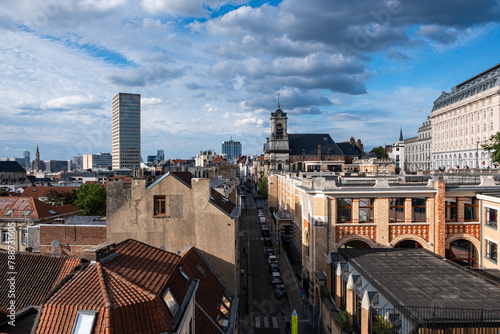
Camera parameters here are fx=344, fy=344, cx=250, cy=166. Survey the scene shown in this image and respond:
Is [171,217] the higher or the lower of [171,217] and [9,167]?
the lower

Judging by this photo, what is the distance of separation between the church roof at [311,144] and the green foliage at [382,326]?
337 feet

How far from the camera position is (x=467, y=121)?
102500 mm

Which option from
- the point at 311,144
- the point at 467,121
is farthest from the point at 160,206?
the point at 467,121

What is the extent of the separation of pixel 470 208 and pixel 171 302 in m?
23.1

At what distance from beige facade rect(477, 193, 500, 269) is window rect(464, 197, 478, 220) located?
1.72 ft

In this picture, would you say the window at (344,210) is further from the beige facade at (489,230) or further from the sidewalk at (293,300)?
the beige facade at (489,230)

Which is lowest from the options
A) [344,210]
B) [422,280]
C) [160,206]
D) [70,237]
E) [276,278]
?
[276,278]

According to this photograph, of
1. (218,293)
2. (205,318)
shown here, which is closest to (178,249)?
(218,293)

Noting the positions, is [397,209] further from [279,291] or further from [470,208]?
[279,291]

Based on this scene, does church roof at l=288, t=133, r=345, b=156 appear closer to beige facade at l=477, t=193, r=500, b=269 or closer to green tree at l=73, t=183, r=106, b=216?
green tree at l=73, t=183, r=106, b=216

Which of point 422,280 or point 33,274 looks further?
point 33,274

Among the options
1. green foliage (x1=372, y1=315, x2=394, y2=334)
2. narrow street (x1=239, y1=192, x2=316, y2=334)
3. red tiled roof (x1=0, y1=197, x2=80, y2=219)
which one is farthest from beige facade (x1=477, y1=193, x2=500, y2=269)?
red tiled roof (x1=0, y1=197, x2=80, y2=219)

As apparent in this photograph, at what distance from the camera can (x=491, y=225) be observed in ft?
77.6

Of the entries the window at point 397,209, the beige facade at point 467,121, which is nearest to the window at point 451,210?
the window at point 397,209
